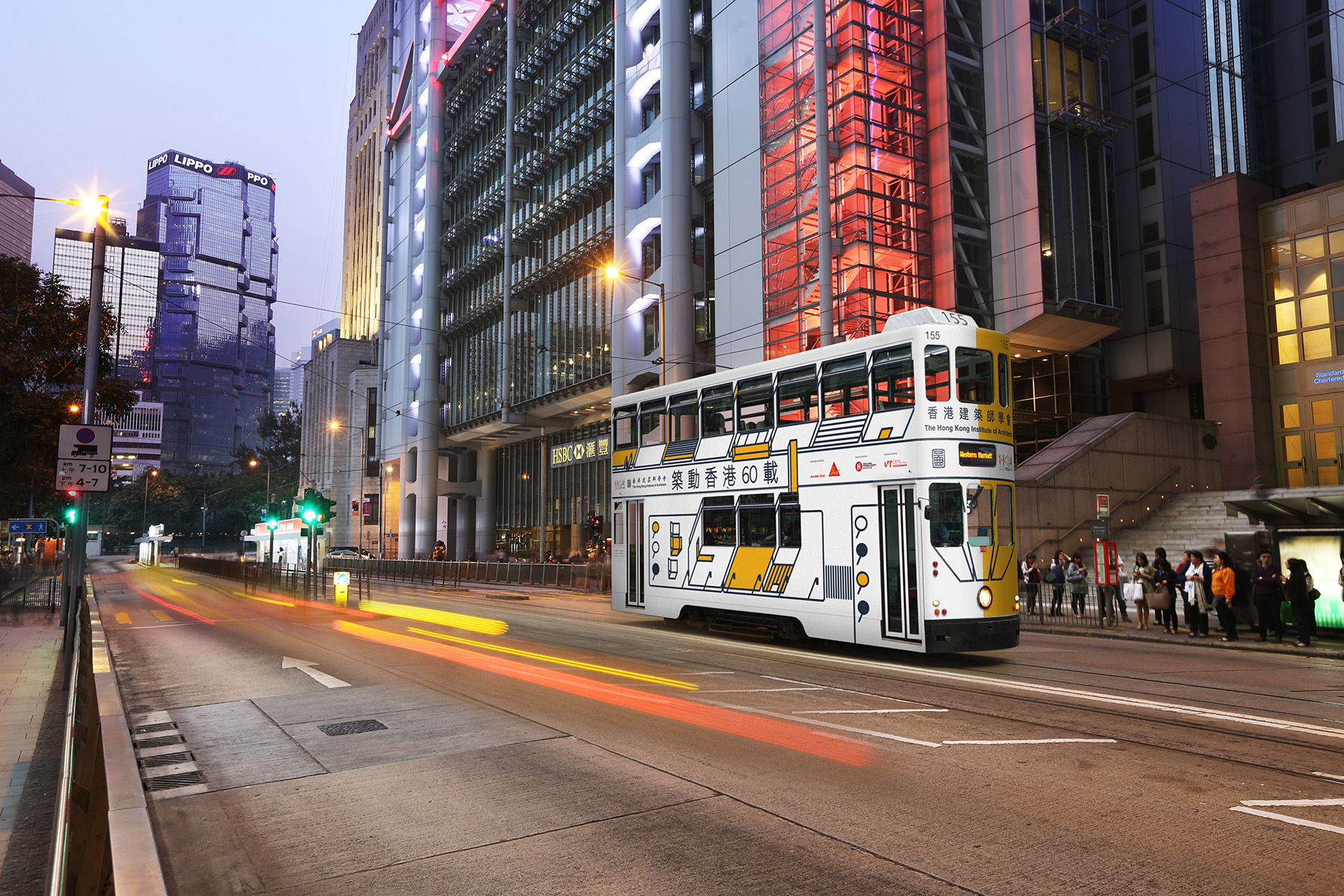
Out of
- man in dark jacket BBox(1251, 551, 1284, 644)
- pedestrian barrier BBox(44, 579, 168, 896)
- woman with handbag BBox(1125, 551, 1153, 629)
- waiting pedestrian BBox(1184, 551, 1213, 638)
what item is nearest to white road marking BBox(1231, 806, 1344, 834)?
pedestrian barrier BBox(44, 579, 168, 896)

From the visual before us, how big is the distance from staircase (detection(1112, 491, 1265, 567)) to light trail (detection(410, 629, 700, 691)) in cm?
2112

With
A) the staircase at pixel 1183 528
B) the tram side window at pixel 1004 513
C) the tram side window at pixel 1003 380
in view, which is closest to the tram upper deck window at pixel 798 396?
the tram side window at pixel 1003 380

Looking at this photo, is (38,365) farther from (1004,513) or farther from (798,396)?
(1004,513)

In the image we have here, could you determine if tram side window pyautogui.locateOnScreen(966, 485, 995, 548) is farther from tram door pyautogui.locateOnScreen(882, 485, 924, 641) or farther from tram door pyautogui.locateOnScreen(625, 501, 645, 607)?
tram door pyautogui.locateOnScreen(625, 501, 645, 607)

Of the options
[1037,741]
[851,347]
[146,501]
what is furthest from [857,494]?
[146,501]

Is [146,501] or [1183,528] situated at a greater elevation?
[146,501]

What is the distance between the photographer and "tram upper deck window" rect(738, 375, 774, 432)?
16078 millimetres

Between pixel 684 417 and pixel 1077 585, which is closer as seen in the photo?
pixel 684 417

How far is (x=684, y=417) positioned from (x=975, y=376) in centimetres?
661

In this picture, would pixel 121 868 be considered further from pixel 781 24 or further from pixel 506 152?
pixel 506 152

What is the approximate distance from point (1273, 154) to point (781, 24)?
27488 millimetres

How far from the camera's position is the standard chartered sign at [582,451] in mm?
51922

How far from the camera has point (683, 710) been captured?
955 cm

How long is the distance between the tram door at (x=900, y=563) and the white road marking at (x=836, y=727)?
445 cm
